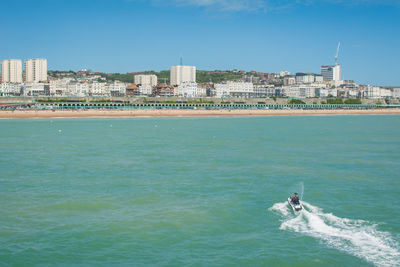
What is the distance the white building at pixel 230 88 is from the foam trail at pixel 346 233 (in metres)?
149

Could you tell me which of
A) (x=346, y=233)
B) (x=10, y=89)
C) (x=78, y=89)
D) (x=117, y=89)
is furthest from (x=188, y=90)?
(x=346, y=233)

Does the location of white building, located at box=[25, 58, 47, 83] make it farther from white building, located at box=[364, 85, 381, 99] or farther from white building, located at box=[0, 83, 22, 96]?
white building, located at box=[364, 85, 381, 99]

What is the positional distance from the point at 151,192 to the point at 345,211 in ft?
27.1

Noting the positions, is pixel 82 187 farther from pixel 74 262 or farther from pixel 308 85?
pixel 308 85

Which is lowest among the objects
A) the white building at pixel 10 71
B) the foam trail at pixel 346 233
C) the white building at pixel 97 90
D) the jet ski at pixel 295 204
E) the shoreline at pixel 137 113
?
the foam trail at pixel 346 233

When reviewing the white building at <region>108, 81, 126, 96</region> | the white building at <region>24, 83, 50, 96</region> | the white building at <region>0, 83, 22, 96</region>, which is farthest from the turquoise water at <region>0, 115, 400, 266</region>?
the white building at <region>0, 83, 22, 96</region>

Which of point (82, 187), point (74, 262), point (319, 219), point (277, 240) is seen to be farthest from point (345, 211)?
point (82, 187)

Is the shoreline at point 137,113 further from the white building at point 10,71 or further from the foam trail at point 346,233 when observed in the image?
the white building at point 10,71

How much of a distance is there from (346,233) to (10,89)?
157854 mm

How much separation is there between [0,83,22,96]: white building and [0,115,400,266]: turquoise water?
430 feet

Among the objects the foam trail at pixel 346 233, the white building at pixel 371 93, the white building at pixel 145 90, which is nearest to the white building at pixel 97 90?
the white building at pixel 145 90

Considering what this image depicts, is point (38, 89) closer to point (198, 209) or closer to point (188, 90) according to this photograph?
point (188, 90)

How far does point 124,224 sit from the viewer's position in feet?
49.6

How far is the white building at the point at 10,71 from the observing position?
18325 centimetres
